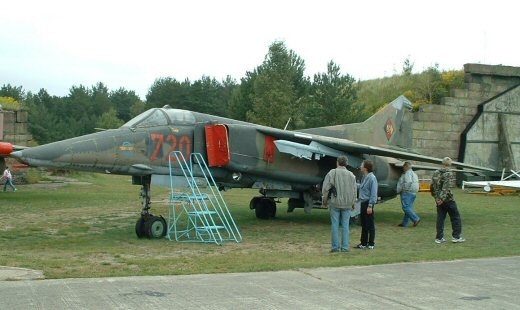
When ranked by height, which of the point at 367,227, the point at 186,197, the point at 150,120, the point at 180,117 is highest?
the point at 180,117

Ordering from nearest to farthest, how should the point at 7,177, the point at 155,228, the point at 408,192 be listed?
the point at 155,228, the point at 408,192, the point at 7,177

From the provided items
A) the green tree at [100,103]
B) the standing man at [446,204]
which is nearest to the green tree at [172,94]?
the green tree at [100,103]

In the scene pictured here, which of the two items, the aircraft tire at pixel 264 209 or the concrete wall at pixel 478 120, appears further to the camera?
the concrete wall at pixel 478 120

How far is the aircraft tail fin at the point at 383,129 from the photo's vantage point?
19.0m

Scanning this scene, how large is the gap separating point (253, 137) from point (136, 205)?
22.9ft

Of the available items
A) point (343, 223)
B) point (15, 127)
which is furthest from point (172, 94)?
point (343, 223)

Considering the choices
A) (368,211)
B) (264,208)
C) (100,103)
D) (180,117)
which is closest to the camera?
(368,211)

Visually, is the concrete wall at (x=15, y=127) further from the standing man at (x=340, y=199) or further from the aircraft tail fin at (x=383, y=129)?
A: the standing man at (x=340, y=199)

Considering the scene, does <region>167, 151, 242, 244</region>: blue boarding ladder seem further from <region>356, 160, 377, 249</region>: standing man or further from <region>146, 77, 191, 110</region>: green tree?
<region>146, 77, 191, 110</region>: green tree

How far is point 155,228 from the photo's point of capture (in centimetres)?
1326

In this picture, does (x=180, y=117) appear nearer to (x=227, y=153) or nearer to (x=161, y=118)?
(x=161, y=118)

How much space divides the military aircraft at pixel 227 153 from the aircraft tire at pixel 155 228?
0.07 feet

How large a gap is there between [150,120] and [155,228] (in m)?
2.45

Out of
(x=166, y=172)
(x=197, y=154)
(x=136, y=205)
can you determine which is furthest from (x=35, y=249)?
(x=136, y=205)
